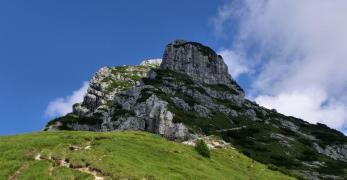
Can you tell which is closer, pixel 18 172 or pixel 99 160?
pixel 18 172

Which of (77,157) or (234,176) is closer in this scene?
(77,157)

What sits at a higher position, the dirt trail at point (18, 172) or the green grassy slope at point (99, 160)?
the green grassy slope at point (99, 160)

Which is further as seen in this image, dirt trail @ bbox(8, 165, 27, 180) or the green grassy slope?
the green grassy slope

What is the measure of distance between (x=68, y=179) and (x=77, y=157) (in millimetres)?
8125

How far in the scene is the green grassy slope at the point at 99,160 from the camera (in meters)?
53.1

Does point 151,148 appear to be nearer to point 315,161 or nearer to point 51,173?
point 51,173

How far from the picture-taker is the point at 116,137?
78.4 meters

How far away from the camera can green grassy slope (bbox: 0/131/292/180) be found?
53062 millimetres

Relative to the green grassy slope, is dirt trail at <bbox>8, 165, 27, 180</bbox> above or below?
below

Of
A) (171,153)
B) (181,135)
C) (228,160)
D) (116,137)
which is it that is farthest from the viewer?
(181,135)

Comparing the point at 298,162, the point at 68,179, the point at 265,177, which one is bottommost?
the point at 68,179

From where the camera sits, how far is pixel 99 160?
5741cm

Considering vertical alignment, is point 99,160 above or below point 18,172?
above

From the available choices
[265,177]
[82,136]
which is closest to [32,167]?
[82,136]
